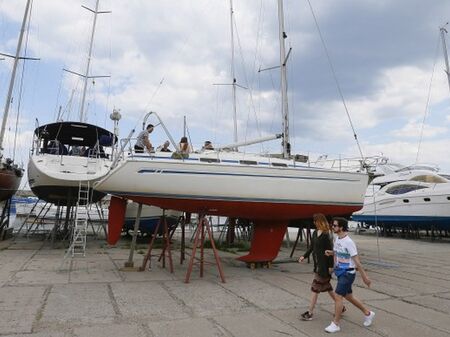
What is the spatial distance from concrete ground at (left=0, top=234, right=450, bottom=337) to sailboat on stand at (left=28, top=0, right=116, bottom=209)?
322cm

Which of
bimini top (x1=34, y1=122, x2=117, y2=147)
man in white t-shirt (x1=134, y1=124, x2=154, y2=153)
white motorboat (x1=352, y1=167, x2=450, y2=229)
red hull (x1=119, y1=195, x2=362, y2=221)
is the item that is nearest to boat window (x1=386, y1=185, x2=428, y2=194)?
white motorboat (x1=352, y1=167, x2=450, y2=229)

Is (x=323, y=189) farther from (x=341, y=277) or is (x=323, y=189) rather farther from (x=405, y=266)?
(x=341, y=277)

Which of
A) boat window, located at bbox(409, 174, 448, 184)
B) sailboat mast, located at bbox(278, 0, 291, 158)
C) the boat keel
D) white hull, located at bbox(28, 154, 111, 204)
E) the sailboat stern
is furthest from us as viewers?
boat window, located at bbox(409, 174, 448, 184)

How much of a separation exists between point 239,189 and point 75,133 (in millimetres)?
9429

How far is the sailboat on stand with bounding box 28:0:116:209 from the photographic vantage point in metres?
12.4

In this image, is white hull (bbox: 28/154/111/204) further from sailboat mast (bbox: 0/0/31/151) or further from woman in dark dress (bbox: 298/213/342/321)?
woman in dark dress (bbox: 298/213/342/321)

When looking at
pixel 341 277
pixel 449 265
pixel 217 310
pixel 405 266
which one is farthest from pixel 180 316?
pixel 449 265

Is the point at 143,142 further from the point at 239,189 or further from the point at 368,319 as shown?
the point at 368,319

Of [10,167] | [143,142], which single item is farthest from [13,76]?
[143,142]

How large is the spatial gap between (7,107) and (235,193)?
1481 cm

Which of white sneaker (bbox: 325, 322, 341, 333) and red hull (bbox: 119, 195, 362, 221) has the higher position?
red hull (bbox: 119, 195, 362, 221)

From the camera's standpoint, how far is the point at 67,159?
504 inches

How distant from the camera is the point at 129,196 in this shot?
8242 mm

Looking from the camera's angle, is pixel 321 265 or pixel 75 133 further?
pixel 75 133
